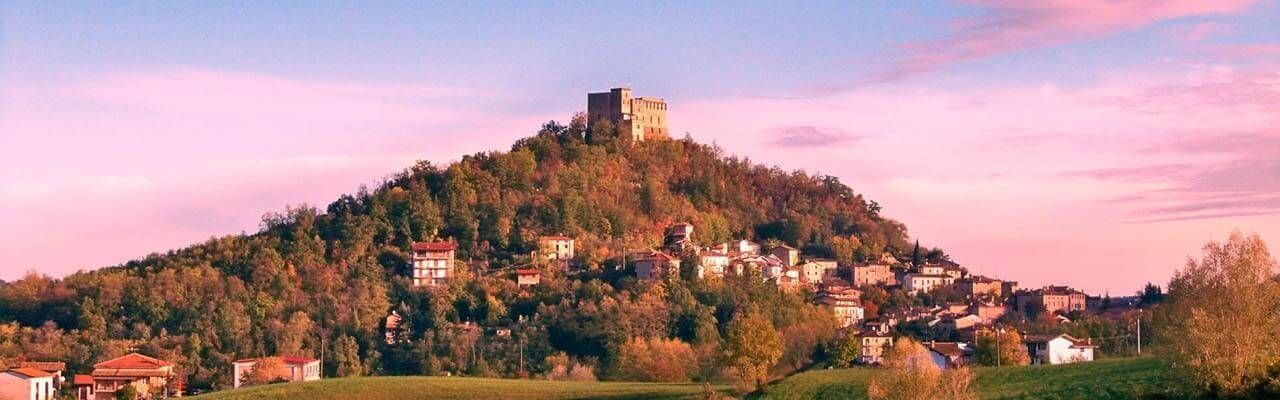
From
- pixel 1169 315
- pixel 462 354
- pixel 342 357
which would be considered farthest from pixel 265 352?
pixel 1169 315

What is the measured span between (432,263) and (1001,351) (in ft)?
207

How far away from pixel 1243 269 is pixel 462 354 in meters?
70.7

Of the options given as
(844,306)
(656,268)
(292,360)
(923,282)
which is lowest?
(292,360)

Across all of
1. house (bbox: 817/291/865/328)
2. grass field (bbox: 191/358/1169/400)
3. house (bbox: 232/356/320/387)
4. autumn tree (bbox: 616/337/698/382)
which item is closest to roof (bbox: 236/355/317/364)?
house (bbox: 232/356/320/387)

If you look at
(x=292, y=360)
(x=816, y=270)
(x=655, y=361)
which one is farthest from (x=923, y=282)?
(x=292, y=360)

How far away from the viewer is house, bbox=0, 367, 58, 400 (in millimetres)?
102525

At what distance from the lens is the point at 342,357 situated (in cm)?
12744

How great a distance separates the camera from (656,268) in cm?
14725

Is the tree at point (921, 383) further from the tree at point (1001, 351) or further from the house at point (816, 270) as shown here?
the house at point (816, 270)

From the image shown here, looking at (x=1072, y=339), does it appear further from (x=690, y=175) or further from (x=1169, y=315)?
(x=690, y=175)

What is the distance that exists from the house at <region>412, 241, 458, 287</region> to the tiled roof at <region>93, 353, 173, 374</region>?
34648mm

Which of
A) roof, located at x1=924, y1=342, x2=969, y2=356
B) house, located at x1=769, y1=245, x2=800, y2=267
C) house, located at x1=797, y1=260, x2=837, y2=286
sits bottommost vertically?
roof, located at x1=924, y1=342, x2=969, y2=356

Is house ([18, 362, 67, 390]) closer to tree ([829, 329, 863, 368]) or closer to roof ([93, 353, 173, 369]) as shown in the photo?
roof ([93, 353, 173, 369])

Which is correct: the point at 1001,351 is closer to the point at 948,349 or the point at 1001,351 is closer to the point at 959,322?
the point at 948,349
